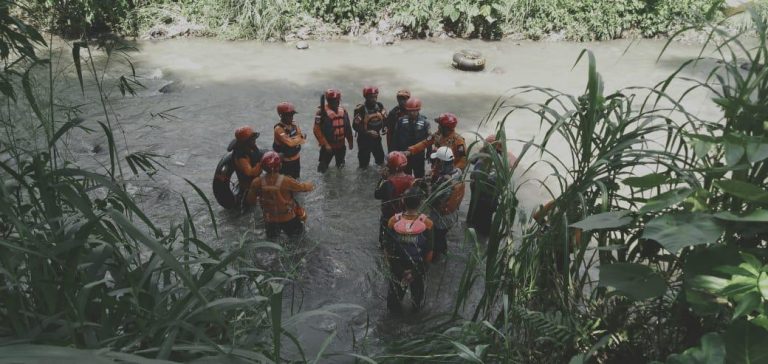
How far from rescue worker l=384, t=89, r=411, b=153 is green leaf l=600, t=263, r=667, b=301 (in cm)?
463

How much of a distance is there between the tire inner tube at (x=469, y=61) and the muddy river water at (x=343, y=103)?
16 centimetres

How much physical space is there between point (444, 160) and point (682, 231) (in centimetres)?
347

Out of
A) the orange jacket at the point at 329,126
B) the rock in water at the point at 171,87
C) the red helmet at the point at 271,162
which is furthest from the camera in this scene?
the rock in water at the point at 171,87

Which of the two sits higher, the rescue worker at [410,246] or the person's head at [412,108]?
the person's head at [412,108]

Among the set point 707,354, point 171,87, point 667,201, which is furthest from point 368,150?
point 707,354

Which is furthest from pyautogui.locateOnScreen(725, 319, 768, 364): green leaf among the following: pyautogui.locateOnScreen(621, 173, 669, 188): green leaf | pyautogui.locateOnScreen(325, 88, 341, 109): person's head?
pyautogui.locateOnScreen(325, 88, 341, 109): person's head

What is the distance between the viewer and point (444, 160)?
5340mm

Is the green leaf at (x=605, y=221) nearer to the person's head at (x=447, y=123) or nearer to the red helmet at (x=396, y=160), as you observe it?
the red helmet at (x=396, y=160)

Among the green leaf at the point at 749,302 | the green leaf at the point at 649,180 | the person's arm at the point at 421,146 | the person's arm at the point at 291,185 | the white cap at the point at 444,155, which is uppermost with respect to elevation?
the green leaf at the point at 649,180

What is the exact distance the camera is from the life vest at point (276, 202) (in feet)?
17.4

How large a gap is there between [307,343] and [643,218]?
2.65 meters

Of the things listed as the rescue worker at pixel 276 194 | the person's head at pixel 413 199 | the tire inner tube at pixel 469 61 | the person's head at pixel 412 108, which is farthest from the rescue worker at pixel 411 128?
the tire inner tube at pixel 469 61

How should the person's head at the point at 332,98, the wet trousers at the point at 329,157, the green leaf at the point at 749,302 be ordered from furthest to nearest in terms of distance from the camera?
the wet trousers at the point at 329,157 → the person's head at the point at 332,98 → the green leaf at the point at 749,302

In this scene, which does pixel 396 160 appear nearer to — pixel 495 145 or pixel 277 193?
pixel 277 193
